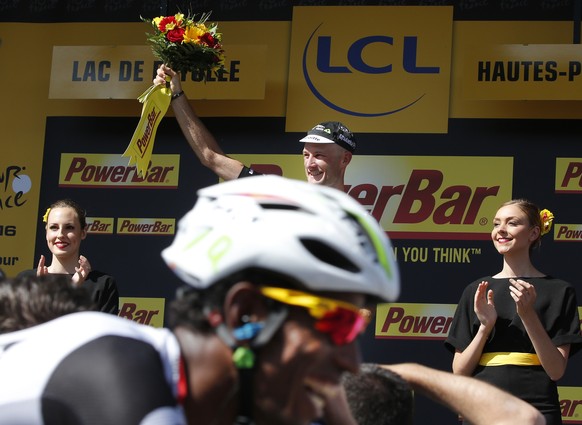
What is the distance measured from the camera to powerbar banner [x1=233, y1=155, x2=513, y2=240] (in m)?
7.30

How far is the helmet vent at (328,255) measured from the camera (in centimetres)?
169

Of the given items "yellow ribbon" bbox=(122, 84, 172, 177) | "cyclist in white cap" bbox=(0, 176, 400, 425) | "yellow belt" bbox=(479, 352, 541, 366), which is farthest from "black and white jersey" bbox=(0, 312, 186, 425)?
"yellow belt" bbox=(479, 352, 541, 366)

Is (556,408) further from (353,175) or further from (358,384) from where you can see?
(358,384)

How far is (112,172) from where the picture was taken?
781 cm

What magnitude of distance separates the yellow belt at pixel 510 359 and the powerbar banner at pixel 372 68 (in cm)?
232

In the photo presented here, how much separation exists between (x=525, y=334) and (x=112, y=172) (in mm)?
3571

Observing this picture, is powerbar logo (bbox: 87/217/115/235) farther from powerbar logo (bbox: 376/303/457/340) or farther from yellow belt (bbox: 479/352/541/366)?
yellow belt (bbox: 479/352/541/366)

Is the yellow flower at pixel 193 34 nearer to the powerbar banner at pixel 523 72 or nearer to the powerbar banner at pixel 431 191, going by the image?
the powerbar banner at pixel 431 191

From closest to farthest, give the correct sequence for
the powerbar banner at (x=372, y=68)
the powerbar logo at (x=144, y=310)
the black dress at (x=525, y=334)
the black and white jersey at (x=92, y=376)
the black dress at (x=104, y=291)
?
the black and white jersey at (x=92, y=376), the black dress at (x=525, y=334), the black dress at (x=104, y=291), the powerbar banner at (x=372, y=68), the powerbar logo at (x=144, y=310)

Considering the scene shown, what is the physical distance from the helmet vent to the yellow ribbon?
3.92 metres

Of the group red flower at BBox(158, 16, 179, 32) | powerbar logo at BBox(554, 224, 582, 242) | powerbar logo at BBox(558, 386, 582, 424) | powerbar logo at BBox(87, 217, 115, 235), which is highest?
red flower at BBox(158, 16, 179, 32)

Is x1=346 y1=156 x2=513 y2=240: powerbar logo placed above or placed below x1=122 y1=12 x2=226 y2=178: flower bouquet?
below

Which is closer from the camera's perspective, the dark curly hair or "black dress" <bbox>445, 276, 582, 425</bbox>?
the dark curly hair

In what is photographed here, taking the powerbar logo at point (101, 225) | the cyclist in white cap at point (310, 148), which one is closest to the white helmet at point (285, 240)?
the cyclist in white cap at point (310, 148)
